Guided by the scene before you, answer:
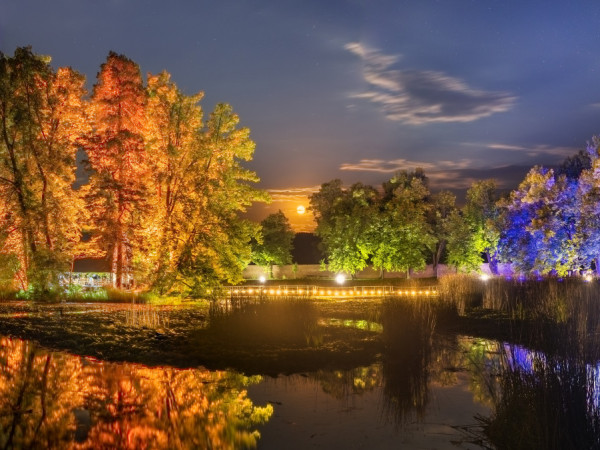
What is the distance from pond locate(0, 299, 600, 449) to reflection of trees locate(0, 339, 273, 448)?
0.10 feet

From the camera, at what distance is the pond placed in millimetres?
8375

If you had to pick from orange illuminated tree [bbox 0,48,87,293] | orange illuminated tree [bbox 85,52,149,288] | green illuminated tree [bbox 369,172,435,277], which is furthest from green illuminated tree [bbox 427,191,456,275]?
orange illuminated tree [bbox 0,48,87,293]

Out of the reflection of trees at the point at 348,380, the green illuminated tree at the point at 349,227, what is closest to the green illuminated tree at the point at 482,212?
the green illuminated tree at the point at 349,227

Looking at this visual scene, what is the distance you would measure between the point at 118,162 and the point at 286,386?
26615 millimetres

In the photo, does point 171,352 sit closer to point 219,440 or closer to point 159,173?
point 219,440

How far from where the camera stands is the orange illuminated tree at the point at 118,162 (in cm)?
3475

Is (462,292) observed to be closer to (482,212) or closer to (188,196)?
(188,196)

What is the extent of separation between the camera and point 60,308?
26.3m

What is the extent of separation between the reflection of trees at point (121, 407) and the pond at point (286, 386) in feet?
0.10

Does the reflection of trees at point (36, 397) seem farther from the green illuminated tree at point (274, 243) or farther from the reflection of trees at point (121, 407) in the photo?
the green illuminated tree at point (274, 243)

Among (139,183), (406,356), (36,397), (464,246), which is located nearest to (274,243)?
(464,246)

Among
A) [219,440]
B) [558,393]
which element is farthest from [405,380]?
[219,440]

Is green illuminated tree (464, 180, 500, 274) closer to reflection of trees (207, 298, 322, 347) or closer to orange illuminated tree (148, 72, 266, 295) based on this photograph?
orange illuminated tree (148, 72, 266, 295)

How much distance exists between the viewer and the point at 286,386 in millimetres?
11930
